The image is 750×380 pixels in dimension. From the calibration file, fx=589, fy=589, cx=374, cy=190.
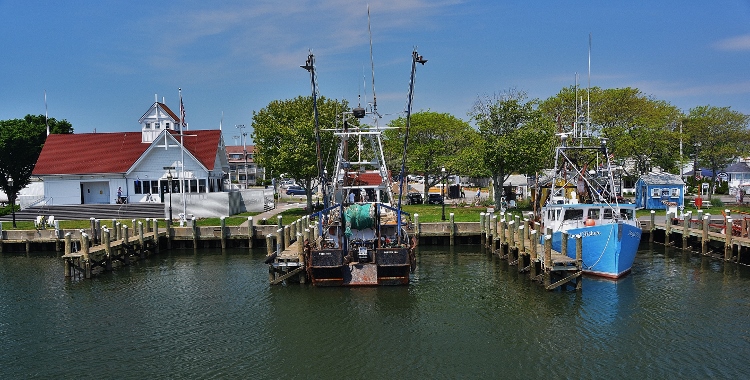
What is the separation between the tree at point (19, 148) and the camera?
6100 centimetres

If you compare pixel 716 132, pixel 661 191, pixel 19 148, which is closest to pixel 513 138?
pixel 661 191

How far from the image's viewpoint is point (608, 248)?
2630 centimetres

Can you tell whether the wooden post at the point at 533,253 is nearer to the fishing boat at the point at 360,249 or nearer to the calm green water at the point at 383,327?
the calm green water at the point at 383,327

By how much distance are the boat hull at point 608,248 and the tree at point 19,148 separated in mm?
57158

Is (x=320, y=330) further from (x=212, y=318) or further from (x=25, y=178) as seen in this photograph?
(x=25, y=178)

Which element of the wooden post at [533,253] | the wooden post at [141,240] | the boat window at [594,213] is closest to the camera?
the wooden post at [533,253]

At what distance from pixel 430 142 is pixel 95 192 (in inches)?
1344

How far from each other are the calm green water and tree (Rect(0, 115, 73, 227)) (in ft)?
123

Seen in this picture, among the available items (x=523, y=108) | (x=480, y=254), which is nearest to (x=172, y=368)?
(x=480, y=254)

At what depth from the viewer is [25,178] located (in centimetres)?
6425

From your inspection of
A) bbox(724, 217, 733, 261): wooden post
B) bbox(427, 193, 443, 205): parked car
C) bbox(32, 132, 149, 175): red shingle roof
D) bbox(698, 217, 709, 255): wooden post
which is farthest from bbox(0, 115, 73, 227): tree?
bbox(724, 217, 733, 261): wooden post

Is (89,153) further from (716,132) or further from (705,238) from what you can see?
(716,132)

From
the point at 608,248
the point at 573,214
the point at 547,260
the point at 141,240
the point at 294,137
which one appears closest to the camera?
the point at 547,260

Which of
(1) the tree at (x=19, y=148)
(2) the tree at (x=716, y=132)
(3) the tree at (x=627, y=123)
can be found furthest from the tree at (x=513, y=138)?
(1) the tree at (x=19, y=148)
